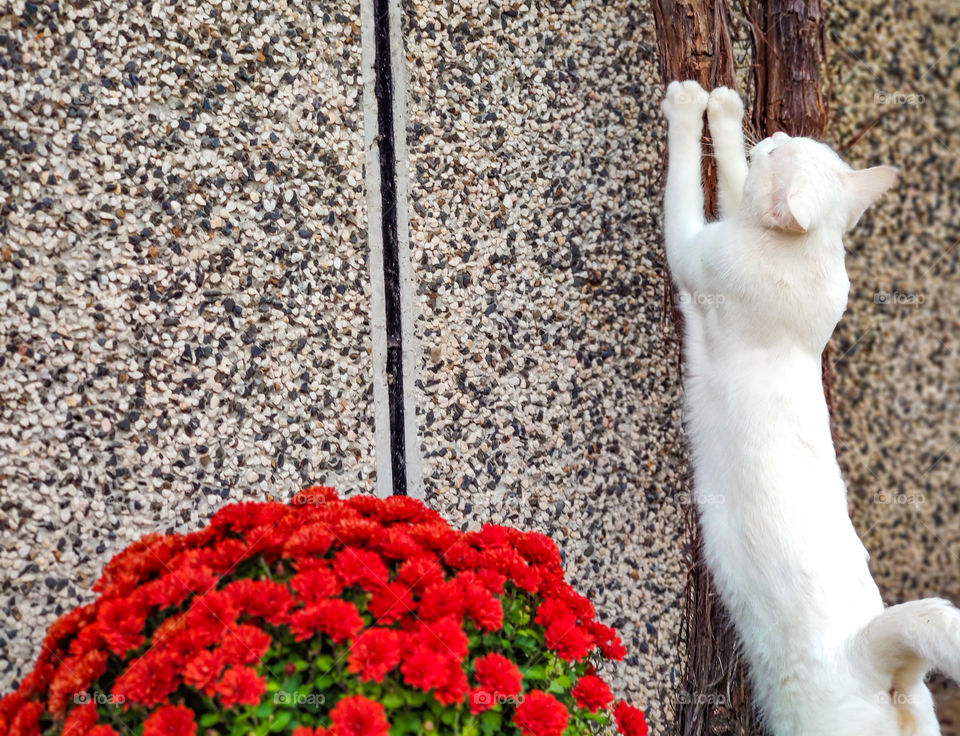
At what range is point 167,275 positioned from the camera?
5.50 ft

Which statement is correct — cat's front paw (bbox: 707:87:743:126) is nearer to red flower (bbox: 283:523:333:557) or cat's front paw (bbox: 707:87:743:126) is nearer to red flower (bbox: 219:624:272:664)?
red flower (bbox: 283:523:333:557)

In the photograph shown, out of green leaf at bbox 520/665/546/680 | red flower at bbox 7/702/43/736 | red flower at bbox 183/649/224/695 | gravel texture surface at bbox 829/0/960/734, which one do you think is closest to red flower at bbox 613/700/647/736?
green leaf at bbox 520/665/546/680

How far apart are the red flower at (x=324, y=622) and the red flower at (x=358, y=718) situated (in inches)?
2.9

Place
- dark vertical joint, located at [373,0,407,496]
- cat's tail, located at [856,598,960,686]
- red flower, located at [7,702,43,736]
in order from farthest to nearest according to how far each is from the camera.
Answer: dark vertical joint, located at [373,0,407,496], cat's tail, located at [856,598,960,686], red flower, located at [7,702,43,736]

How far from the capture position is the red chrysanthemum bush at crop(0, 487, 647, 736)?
3.49ft

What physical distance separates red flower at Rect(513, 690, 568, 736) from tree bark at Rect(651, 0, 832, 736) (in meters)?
0.91

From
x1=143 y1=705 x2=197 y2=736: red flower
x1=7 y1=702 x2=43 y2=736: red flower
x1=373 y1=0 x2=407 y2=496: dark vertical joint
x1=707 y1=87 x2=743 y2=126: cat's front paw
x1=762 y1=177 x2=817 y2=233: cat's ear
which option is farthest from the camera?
x1=707 y1=87 x2=743 y2=126: cat's front paw

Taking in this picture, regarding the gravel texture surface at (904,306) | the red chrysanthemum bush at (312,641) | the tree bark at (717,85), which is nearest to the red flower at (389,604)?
the red chrysanthemum bush at (312,641)

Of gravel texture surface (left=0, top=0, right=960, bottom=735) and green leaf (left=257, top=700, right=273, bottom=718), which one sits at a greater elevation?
gravel texture surface (left=0, top=0, right=960, bottom=735)

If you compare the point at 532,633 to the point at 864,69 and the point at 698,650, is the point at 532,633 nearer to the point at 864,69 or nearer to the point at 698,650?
the point at 698,650

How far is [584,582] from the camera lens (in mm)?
2027

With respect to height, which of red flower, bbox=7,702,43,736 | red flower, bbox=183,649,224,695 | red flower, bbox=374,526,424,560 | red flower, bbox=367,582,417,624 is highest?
red flower, bbox=374,526,424,560

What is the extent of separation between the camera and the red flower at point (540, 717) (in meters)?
1.15

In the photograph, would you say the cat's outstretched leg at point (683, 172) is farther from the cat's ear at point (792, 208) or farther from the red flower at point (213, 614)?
the red flower at point (213, 614)
